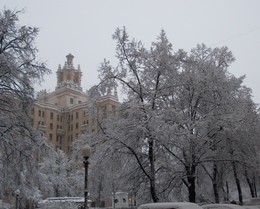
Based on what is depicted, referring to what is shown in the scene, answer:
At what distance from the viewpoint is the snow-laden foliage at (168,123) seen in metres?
20.6

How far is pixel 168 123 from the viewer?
21.6 m

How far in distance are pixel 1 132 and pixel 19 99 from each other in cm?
218

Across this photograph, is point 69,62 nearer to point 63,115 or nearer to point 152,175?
point 63,115

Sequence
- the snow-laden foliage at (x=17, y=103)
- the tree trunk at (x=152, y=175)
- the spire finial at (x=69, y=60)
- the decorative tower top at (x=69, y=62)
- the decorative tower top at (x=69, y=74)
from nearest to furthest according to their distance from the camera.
A: the snow-laden foliage at (x=17, y=103)
the tree trunk at (x=152, y=175)
the decorative tower top at (x=69, y=74)
the decorative tower top at (x=69, y=62)
the spire finial at (x=69, y=60)

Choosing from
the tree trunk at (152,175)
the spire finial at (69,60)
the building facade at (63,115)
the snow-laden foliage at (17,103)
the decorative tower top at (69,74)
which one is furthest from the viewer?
the spire finial at (69,60)

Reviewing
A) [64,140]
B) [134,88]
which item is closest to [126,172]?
[134,88]

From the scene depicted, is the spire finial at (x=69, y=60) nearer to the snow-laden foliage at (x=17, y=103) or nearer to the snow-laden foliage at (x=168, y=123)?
the snow-laden foliage at (x=168, y=123)

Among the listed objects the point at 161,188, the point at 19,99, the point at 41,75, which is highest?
the point at 41,75

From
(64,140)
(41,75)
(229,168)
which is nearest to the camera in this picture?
(41,75)

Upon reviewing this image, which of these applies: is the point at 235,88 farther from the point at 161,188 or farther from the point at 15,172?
the point at 15,172

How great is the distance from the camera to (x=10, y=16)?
16.6 metres

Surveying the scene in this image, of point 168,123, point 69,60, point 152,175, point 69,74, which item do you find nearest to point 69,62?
point 69,60

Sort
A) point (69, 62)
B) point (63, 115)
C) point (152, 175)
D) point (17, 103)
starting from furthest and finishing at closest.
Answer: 1. point (69, 62)
2. point (63, 115)
3. point (152, 175)
4. point (17, 103)

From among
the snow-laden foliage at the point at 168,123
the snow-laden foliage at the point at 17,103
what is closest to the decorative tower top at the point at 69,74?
the snow-laden foliage at the point at 168,123
